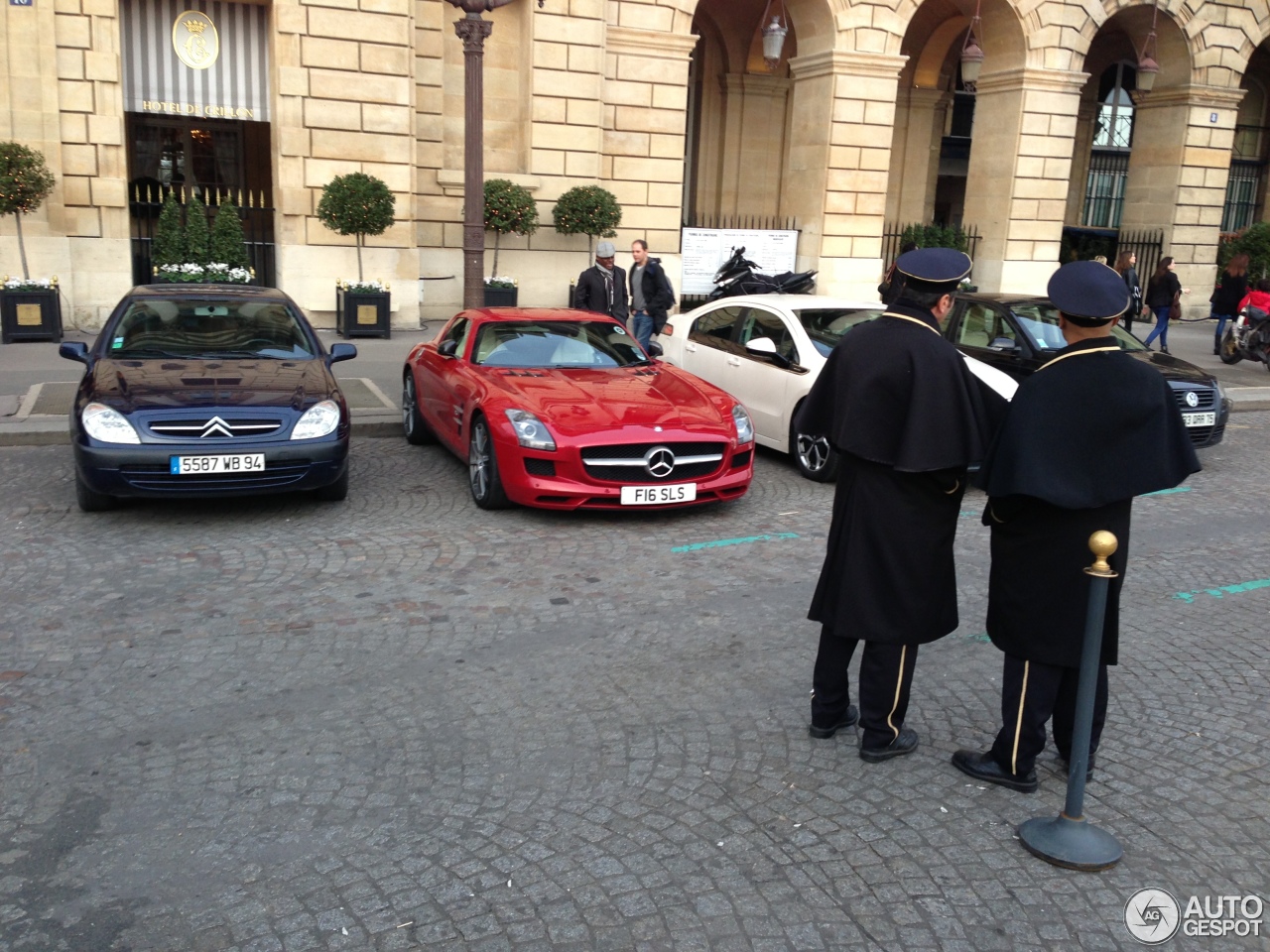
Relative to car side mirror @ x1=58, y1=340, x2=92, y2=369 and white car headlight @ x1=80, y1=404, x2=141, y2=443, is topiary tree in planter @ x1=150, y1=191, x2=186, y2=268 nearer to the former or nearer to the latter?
car side mirror @ x1=58, y1=340, x2=92, y2=369

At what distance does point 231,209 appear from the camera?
16.4 meters

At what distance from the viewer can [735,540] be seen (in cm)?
733

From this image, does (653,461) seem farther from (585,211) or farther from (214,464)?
(585,211)

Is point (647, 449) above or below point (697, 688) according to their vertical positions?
above

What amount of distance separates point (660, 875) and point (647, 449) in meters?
4.25

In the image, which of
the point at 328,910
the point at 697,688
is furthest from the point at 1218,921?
the point at 328,910

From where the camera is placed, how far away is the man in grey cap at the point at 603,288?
12.8 meters

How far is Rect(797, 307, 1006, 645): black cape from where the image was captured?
393 cm

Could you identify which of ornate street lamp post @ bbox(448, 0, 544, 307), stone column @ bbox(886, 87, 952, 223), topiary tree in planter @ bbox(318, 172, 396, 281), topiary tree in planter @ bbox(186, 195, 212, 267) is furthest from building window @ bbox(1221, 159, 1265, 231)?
topiary tree in planter @ bbox(186, 195, 212, 267)

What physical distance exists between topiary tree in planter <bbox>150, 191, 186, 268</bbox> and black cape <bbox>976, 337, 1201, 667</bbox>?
1481cm

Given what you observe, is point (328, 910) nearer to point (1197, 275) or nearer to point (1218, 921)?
point (1218, 921)

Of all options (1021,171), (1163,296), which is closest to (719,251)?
(1021,171)


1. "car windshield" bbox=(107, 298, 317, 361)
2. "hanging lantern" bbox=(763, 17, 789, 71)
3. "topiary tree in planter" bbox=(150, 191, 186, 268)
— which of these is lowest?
"car windshield" bbox=(107, 298, 317, 361)

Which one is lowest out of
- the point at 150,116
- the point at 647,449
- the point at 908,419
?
the point at 647,449
